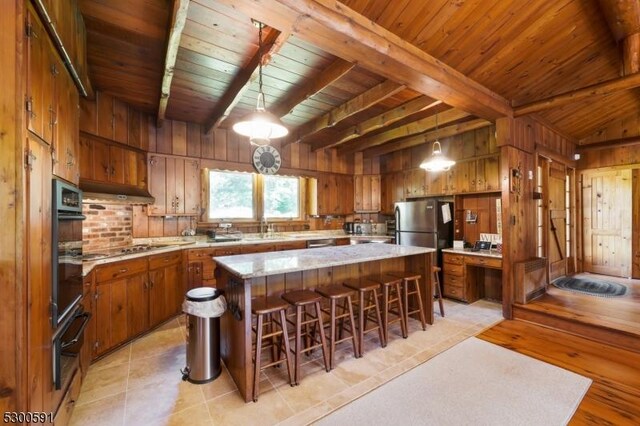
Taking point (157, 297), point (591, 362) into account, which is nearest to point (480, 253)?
point (591, 362)

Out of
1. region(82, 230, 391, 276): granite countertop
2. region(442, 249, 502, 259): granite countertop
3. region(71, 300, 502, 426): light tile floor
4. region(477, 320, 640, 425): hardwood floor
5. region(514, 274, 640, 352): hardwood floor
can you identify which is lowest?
region(477, 320, 640, 425): hardwood floor

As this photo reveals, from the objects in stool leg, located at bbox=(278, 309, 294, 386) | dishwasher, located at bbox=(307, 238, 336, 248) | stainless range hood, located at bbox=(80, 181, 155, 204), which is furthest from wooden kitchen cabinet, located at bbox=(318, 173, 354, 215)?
stool leg, located at bbox=(278, 309, 294, 386)

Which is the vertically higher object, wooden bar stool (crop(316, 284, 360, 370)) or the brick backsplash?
the brick backsplash

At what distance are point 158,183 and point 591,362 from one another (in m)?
5.46

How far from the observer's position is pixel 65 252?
5.56 feet

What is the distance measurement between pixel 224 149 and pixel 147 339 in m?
3.00

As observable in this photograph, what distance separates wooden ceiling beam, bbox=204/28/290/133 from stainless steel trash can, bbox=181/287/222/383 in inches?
82.0

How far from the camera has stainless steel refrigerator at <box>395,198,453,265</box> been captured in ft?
15.0

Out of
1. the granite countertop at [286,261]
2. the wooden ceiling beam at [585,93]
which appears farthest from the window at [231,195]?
the wooden ceiling beam at [585,93]

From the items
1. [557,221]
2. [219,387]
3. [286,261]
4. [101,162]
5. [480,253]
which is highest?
[101,162]

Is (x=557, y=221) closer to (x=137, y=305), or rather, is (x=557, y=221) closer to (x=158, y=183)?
(x=137, y=305)

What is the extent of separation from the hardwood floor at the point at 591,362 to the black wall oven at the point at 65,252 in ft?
10.7

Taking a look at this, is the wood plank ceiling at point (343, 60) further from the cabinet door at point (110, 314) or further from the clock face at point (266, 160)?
the cabinet door at point (110, 314)

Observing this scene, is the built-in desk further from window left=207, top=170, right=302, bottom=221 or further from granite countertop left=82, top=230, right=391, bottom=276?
window left=207, top=170, right=302, bottom=221
